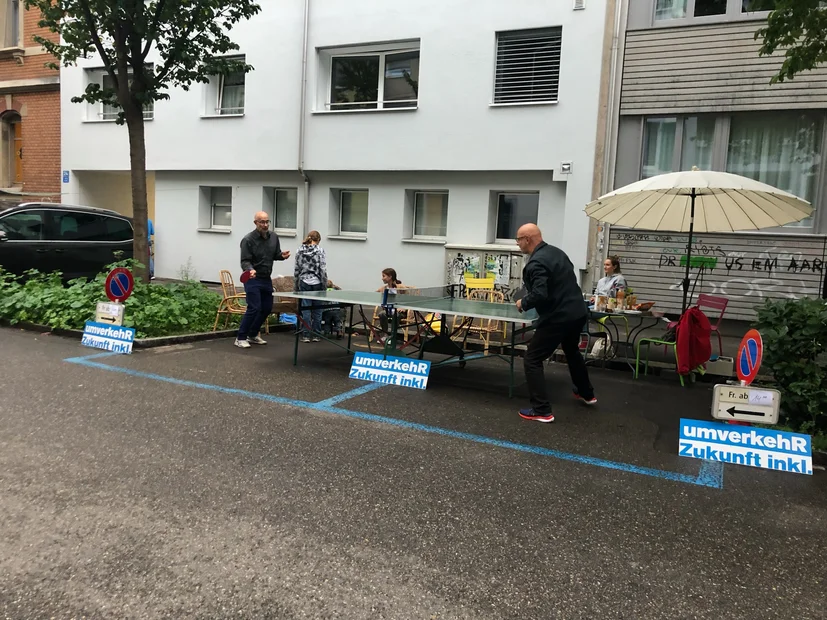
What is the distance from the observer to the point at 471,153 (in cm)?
1334

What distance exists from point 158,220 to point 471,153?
9122 millimetres

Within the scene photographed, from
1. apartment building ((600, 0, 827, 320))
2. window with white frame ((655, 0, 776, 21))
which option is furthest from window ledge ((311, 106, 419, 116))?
window with white frame ((655, 0, 776, 21))

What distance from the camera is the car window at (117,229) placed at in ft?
42.9

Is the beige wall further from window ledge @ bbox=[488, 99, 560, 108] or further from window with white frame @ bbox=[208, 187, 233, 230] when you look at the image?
window ledge @ bbox=[488, 99, 560, 108]

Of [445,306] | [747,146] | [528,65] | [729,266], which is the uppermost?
[528,65]

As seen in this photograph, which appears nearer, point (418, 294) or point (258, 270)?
point (258, 270)

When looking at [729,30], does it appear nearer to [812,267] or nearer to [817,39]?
[812,267]

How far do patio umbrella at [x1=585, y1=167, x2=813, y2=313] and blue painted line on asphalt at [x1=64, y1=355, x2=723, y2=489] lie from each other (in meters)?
2.94

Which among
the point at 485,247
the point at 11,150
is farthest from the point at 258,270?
the point at 11,150

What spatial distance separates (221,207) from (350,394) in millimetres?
12008

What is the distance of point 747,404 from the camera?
5.02m

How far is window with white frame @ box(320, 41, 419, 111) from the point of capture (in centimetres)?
1439

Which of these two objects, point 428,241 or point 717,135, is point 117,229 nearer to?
point 428,241

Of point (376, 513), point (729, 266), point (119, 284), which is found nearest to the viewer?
point (376, 513)
